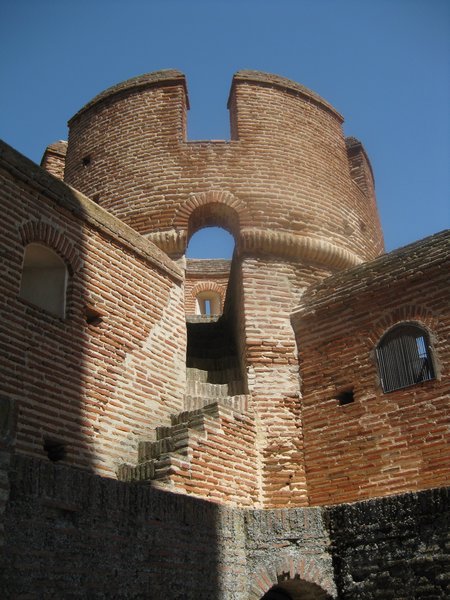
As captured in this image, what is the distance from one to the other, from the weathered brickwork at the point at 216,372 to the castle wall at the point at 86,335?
0.03m

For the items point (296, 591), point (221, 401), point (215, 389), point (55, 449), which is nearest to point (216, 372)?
point (215, 389)

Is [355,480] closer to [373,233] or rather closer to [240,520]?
[240,520]

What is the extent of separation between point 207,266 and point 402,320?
13.0 metres

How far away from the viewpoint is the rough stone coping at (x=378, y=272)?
873 cm

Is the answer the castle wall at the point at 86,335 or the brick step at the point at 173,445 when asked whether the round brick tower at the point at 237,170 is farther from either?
the brick step at the point at 173,445

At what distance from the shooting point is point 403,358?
8555 mm

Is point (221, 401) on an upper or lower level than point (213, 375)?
lower

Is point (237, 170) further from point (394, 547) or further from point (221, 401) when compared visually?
point (394, 547)

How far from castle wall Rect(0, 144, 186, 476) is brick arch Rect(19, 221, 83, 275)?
13 millimetres

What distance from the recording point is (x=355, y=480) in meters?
8.35

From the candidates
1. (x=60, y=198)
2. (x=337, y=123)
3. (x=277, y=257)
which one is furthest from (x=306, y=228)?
(x=60, y=198)

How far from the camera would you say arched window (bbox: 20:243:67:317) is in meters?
8.17

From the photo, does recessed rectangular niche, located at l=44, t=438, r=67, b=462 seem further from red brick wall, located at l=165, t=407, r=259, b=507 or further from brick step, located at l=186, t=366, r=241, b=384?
brick step, located at l=186, t=366, r=241, b=384

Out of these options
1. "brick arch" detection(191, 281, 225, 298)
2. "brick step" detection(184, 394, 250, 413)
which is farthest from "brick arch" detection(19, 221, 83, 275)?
"brick arch" detection(191, 281, 225, 298)
